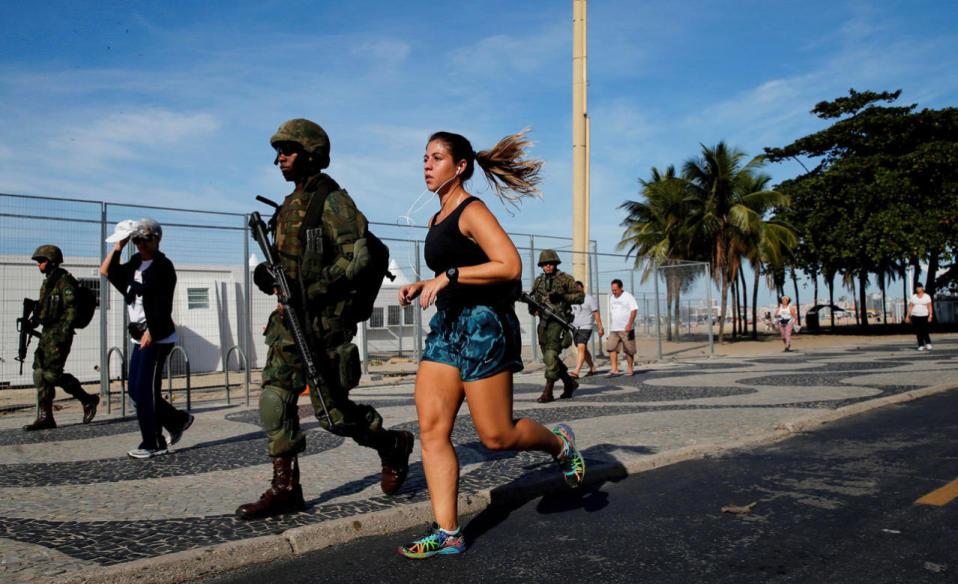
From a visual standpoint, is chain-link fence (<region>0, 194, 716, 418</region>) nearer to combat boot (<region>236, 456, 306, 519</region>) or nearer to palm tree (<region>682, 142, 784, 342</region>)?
A: combat boot (<region>236, 456, 306, 519</region>)

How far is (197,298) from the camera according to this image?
14.0 meters

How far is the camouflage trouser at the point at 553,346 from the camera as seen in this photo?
8.91 m

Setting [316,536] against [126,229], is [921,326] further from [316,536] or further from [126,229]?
[316,536]

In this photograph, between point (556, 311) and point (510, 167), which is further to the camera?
point (556, 311)

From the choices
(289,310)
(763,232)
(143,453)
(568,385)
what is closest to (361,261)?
(289,310)

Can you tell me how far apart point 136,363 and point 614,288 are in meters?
9.81

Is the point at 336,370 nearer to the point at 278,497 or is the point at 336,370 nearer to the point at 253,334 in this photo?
the point at 278,497

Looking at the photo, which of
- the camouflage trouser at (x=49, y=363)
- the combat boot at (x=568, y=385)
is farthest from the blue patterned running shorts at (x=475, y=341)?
the combat boot at (x=568, y=385)

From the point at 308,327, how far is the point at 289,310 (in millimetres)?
152

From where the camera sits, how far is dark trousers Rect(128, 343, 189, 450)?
542 cm

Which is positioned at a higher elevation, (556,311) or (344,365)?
(556,311)

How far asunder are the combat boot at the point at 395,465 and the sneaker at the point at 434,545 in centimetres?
90

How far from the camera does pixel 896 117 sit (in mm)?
33188

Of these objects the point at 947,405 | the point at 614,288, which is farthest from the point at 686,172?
the point at 947,405
